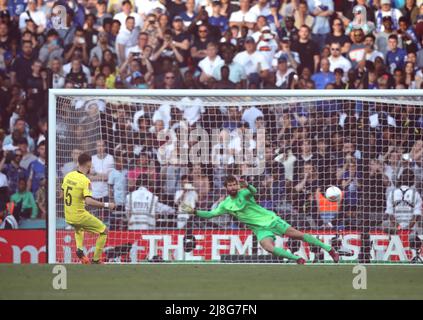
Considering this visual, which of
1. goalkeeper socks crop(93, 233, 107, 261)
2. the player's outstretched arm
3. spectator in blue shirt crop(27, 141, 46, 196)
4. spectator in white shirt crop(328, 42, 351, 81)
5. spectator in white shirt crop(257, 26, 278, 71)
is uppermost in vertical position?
spectator in white shirt crop(257, 26, 278, 71)

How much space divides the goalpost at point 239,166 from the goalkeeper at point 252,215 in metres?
0.50

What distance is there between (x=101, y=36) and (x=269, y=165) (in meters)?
4.27

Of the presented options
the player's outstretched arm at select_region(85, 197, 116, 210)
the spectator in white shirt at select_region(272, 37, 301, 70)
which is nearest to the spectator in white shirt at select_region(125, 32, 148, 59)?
the spectator in white shirt at select_region(272, 37, 301, 70)

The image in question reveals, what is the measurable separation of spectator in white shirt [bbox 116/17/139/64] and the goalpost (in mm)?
2360

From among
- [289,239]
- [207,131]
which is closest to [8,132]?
[207,131]

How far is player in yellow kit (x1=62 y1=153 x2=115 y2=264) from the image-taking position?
39.0 ft

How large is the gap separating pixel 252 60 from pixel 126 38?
6.99 ft

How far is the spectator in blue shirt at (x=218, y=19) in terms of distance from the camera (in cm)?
1551

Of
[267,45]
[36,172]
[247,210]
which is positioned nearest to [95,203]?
[247,210]

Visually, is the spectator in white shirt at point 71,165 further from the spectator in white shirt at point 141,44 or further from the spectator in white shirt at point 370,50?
the spectator in white shirt at point 370,50

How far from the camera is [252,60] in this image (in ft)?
49.4

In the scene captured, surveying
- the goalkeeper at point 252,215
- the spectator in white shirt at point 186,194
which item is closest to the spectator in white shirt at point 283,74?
the spectator in white shirt at point 186,194

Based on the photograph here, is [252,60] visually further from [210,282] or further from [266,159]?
[210,282]

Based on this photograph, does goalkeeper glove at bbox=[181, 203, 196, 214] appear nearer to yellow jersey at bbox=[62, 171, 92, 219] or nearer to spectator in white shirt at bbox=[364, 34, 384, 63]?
yellow jersey at bbox=[62, 171, 92, 219]
